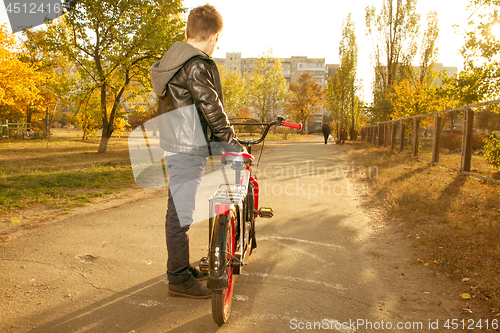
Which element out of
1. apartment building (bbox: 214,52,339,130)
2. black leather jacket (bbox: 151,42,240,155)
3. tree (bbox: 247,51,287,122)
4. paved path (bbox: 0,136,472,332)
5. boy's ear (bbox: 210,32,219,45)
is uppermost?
apartment building (bbox: 214,52,339,130)

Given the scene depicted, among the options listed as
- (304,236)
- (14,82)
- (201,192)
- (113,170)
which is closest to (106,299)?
(304,236)

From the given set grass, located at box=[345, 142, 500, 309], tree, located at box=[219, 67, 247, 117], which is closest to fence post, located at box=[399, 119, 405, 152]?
grass, located at box=[345, 142, 500, 309]

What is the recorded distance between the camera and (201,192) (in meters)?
7.29

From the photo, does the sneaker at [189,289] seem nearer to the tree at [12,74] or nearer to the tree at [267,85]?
the tree at [12,74]

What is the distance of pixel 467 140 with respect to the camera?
8.52m

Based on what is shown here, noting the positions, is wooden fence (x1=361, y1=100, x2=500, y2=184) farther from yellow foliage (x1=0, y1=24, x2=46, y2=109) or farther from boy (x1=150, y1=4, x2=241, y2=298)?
yellow foliage (x1=0, y1=24, x2=46, y2=109)

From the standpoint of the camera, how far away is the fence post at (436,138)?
A: 10.6m

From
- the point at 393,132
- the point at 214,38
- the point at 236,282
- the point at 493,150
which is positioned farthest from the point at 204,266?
the point at 393,132

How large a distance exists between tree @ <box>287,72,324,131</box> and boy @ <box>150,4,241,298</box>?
215 ft

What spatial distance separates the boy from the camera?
8.65ft

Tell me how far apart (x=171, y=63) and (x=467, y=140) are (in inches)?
327

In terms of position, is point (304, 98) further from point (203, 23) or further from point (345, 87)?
point (203, 23)

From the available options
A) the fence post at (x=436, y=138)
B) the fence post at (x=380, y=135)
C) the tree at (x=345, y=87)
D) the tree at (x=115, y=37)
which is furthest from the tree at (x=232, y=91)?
the fence post at (x=436, y=138)

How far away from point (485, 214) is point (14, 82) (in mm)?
19377
